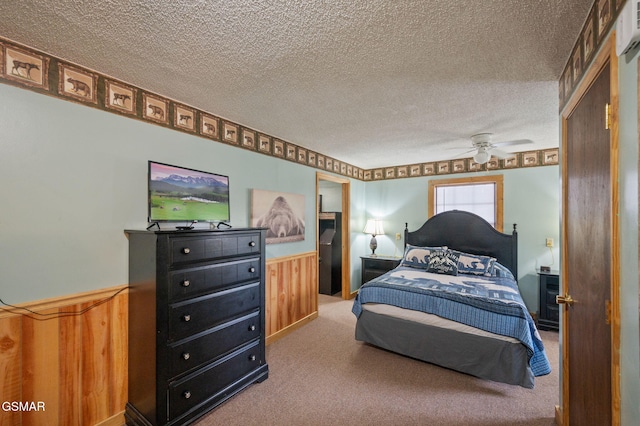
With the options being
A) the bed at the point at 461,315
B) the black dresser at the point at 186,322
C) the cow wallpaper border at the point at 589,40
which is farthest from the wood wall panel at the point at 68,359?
the cow wallpaper border at the point at 589,40

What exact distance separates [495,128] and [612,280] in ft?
8.27

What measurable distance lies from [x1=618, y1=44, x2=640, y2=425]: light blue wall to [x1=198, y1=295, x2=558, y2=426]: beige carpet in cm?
152

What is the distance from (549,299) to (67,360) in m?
5.03

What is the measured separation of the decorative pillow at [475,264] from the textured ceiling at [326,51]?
1.96m

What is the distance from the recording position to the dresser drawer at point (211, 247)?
192cm

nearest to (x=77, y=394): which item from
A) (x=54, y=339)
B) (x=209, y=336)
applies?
(x=54, y=339)

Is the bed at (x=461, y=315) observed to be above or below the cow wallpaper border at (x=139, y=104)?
below

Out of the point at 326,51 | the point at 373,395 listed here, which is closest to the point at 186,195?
the point at 326,51

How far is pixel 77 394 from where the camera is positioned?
71.2 inches

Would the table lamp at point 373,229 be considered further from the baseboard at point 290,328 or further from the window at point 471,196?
the baseboard at point 290,328

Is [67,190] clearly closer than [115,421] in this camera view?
Yes

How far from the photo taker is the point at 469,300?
8.75ft

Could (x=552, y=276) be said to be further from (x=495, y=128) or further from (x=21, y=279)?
(x=21, y=279)

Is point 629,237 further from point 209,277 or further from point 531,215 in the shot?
point 531,215
